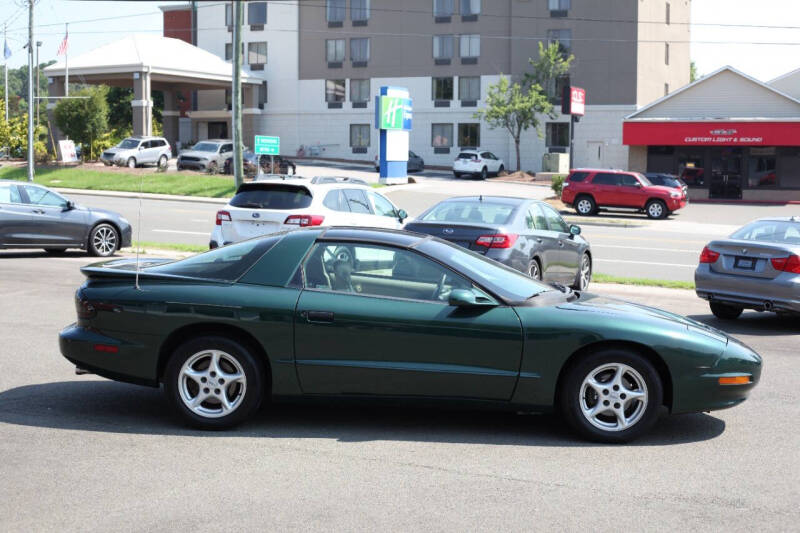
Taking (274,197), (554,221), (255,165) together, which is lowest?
(554,221)

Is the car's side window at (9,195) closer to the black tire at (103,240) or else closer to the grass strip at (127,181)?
the black tire at (103,240)

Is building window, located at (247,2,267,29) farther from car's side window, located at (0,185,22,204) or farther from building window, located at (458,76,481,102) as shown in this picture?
car's side window, located at (0,185,22,204)

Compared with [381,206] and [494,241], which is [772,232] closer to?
[494,241]

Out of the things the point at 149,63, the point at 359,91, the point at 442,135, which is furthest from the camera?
the point at 359,91

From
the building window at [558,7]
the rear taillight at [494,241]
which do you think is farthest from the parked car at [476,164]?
the rear taillight at [494,241]

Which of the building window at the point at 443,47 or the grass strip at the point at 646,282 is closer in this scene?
the grass strip at the point at 646,282

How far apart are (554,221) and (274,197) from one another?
14.4ft

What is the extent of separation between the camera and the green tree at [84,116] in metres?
49.5

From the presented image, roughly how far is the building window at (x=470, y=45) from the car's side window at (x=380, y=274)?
62251 mm

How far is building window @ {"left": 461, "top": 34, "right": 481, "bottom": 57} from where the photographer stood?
6712 centimetres

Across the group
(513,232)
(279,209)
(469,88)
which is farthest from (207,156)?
(513,232)

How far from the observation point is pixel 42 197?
58.9 feet

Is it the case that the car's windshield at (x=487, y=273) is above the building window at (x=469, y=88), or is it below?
below

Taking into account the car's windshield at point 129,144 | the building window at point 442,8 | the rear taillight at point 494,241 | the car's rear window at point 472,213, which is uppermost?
the building window at point 442,8
